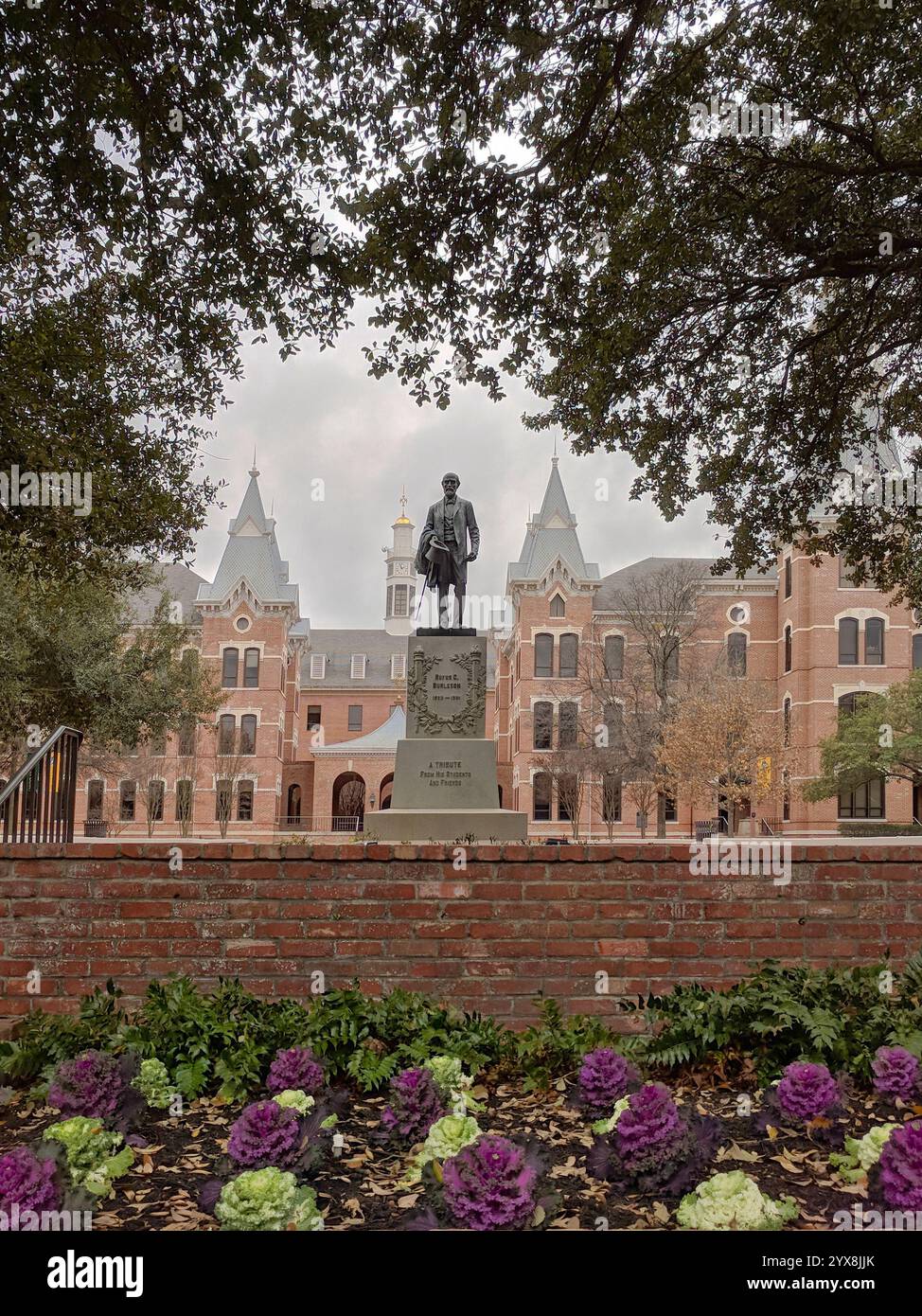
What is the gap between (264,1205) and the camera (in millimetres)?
2455

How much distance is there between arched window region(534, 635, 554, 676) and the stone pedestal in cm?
3987

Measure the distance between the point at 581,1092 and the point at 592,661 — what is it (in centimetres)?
4374

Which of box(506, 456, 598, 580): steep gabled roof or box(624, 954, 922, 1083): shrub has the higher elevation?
box(506, 456, 598, 580): steep gabled roof

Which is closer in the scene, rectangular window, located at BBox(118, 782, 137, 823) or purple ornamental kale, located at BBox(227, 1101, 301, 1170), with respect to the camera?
purple ornamental kale, located at BBox(227, 1101, 301, 1170)

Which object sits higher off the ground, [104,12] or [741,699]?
[104,12]

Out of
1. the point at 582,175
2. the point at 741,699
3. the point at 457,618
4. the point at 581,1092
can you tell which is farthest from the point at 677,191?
the point at 741,699

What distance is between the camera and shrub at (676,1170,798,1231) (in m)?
2.51

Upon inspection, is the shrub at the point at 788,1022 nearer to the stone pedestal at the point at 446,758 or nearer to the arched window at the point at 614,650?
the stone pedestal at the point at 446,758

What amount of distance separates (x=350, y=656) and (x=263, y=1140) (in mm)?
61655

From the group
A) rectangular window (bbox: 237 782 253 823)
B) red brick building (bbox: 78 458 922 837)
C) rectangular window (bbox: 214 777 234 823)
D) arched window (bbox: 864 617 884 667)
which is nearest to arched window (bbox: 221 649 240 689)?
red brick building (bbox: 78 458 922 837)

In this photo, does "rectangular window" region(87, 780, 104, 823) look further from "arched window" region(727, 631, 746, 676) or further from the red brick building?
"arched window" region(727, 631, 746, 676)
